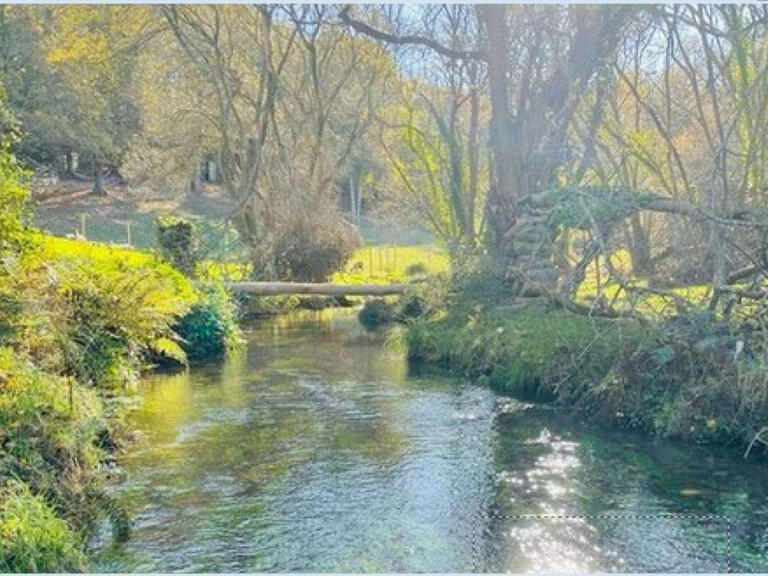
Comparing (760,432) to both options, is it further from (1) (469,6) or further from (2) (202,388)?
(1) (469,6)

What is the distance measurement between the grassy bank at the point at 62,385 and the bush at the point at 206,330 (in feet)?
10.7

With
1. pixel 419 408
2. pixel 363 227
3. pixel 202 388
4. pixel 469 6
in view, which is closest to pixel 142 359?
pixel 202 388

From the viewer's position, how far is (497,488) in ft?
27.9

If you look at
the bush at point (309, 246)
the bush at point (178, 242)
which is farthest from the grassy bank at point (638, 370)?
the bush at point (309, 246)

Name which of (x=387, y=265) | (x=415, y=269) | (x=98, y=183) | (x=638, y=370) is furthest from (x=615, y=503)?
(x=98, y=183)

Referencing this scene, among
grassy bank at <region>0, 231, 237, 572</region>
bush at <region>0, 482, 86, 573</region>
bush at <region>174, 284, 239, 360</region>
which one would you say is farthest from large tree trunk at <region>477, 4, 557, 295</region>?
bush at <region>0, 482, 86, 573</region>

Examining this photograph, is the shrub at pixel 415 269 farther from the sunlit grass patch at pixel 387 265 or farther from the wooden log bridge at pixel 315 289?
the wooden log bridge at pixel 315 289

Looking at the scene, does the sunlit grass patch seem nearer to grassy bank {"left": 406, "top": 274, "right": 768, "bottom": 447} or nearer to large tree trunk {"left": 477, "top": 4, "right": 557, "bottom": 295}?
large tree trunk {"left": 477, "top": 4, "right": 557, "bottom": 295}

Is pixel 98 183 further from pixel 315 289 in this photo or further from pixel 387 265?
pixel 315 289

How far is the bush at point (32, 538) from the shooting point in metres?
5.74

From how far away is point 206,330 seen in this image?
55.7ft

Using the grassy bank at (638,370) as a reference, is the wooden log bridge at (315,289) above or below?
above

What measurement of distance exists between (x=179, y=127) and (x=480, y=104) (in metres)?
9.41

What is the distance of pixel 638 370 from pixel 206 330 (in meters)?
8.89
